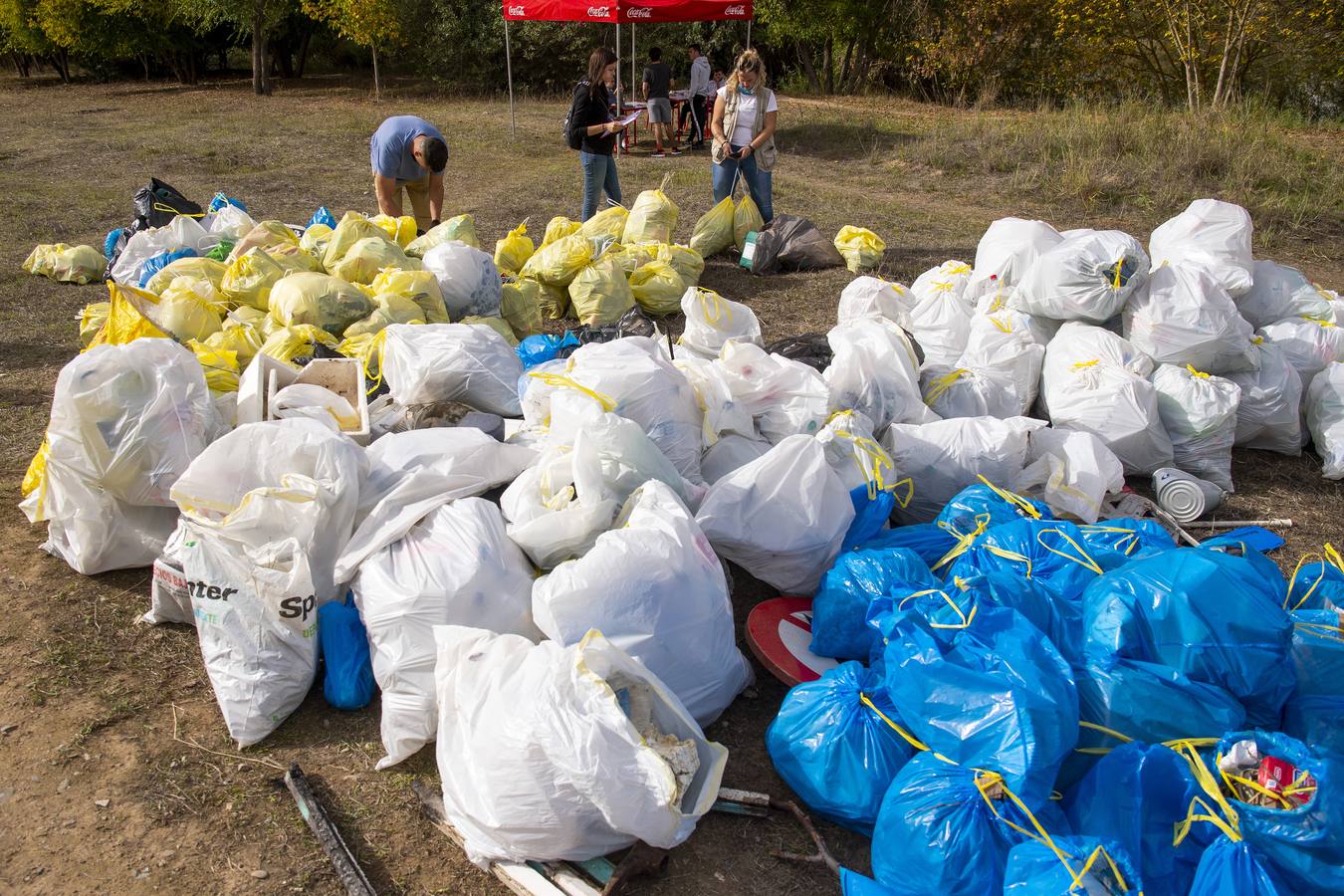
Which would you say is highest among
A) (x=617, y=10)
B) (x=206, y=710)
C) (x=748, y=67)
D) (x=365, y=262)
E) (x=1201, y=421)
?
(x=617, y=10)

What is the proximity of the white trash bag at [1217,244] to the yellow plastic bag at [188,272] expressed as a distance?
5.07 m

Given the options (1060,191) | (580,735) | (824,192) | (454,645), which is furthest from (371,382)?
(1060,191)

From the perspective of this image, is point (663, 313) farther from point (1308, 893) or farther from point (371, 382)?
point (1308, 893)

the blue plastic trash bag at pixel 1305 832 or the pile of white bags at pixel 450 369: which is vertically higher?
the pile of white bags at pixel 450 369

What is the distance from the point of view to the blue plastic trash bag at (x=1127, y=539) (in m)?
2.73

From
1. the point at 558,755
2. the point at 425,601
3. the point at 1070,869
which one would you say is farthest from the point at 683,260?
the point at 1070,869

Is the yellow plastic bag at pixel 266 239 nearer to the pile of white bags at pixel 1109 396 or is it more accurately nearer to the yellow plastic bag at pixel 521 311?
the yellow plastic bag at pixel 521 311

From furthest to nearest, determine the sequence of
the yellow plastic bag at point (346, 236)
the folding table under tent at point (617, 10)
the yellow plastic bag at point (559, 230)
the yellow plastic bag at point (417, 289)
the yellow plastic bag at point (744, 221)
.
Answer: the folding table under tent at point (617, 10) < the yellow plastic bag at point (744, 221) < the yellow plastic bag at point (559, 230) < the yellow plastic bag at point (346, 236) < the yellow plastic bag at point (417, 289)

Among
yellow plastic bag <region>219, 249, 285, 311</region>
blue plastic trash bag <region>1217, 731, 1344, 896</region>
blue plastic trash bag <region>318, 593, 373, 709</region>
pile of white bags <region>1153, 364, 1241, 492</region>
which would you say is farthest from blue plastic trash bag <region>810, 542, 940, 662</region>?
yellow plastic bag <region>219, 249, 285, 311</region>

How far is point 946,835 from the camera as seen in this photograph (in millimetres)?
1938

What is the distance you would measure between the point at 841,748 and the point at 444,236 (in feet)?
14.4

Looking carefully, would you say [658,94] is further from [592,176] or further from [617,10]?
[592,176]

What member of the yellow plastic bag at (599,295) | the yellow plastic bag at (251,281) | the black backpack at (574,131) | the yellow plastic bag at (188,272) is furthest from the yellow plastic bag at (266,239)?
the black backpack at (574,131)

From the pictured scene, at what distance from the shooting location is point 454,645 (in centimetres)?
230
